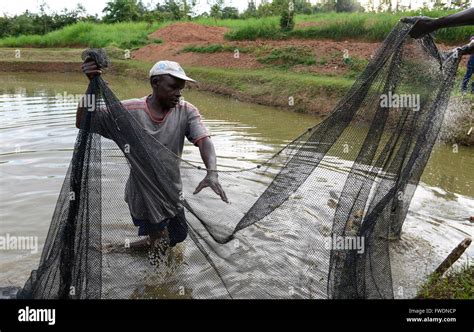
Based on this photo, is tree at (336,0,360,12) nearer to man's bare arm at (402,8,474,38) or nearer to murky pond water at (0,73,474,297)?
murky pond water at (0,73,474,297)

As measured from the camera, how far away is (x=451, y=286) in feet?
11.2

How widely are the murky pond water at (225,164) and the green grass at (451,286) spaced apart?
269 mm

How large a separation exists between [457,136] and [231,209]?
6525mm

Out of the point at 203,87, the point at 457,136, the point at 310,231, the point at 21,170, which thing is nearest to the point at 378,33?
the point at 203,87

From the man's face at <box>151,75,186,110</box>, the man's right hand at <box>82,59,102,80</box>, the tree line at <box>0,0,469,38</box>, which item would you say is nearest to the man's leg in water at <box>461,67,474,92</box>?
the man's face at <box>151,75,186,110</box>

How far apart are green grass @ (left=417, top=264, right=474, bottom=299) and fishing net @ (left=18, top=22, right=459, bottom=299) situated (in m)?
0.38

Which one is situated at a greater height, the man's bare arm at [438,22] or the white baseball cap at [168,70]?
the man's bare arm at [438,22]

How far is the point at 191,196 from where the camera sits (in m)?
3.29

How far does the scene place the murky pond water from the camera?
4371mm

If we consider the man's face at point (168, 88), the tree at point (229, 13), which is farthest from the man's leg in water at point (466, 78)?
the tree at point (229, 13)

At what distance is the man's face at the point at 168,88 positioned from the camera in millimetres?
3391

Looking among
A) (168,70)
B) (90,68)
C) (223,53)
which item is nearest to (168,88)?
(168,70)

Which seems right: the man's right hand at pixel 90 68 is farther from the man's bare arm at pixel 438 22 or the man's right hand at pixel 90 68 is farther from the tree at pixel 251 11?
the tree at pixel 251 11

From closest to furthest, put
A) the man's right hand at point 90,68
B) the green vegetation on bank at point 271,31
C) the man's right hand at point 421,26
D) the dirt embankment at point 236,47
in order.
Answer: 1. the man's right hand at point 90,68
2. the man's right hand at point 421,26
3. the dirt embankment at point 236,47
4. the green vegetation on bank at point 271,31
